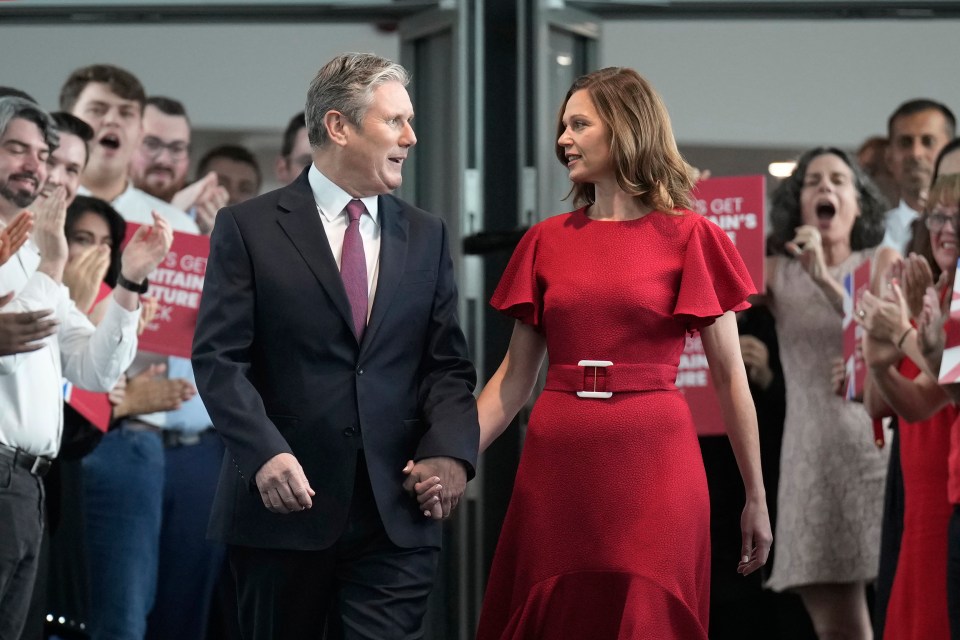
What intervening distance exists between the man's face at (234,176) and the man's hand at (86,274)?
20.2 inches

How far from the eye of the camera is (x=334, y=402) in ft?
10.2

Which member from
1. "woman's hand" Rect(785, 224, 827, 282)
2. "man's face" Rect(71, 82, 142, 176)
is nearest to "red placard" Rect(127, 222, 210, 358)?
"man's face" Rect(71, 82, 142, 176)

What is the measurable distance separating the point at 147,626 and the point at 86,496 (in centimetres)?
54

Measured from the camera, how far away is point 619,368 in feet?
11.1

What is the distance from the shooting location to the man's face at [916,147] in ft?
17.6

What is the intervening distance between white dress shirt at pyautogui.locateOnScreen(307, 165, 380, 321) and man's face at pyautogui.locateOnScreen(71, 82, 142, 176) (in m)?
2.28

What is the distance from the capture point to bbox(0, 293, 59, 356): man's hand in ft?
14.4

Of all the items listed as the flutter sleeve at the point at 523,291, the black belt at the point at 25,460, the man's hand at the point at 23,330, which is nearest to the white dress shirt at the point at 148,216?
the man's hand at the point at 23,330

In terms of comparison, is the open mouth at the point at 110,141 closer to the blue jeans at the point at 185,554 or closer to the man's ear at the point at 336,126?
the blue jeans at the point at 185,554

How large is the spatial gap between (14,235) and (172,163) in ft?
2.94

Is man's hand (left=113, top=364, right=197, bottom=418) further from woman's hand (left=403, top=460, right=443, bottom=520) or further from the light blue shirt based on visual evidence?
woman's hand (left=403, top=460, right=443, bottom=520)

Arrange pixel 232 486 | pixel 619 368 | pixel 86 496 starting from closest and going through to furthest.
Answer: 1. pixel 232 486
2. pixel 619 368
3. pixel 86 496

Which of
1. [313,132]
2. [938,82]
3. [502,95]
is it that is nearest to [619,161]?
[313,132]

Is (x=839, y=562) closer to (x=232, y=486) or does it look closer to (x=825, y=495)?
(x=825, y=495)
